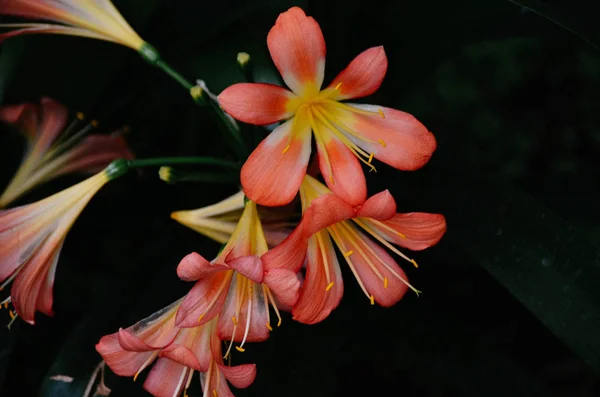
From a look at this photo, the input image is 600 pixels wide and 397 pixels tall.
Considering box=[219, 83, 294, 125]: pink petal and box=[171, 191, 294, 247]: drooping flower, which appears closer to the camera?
box=[219, 83, 294, 125]: pink petal

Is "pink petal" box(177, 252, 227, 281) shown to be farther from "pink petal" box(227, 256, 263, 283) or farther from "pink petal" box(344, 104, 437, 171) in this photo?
"pink petal" box(344, 104, 437, 171)

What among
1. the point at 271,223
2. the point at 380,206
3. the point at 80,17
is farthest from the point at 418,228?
the point at 80,17

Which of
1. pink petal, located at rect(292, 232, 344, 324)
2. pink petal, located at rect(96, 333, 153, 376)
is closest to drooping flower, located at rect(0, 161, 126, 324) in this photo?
pink petal, located at rect(96, 333, 153, 376)

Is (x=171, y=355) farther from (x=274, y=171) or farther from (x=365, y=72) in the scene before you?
(x=365, y=72)

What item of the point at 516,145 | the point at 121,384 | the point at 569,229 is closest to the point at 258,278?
the point at 121,384

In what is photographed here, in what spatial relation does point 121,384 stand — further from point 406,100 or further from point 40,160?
point 406,100
